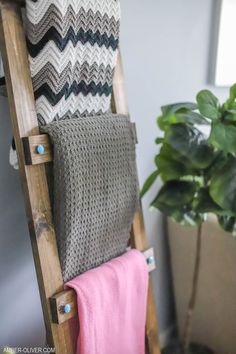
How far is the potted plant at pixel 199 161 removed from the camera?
0.94m

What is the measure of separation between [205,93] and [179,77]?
0.45 m

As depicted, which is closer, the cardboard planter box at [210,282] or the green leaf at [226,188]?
the green leaf at [226,188]

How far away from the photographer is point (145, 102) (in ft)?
4.12

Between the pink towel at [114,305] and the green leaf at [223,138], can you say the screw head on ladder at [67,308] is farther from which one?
the green leaf at [223,138]

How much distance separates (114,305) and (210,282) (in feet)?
1.88

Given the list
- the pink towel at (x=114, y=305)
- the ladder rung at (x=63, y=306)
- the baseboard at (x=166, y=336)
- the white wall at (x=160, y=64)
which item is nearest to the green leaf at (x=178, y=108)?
the white wall at (x=160, y=64)

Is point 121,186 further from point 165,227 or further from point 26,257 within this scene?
point 165,227

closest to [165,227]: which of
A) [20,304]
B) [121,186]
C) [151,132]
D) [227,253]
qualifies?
[227,253]

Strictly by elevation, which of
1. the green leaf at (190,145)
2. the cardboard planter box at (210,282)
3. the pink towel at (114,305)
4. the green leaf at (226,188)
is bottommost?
the cardboard planter box at (210,282)

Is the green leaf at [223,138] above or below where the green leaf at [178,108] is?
below

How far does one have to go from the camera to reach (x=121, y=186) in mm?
932

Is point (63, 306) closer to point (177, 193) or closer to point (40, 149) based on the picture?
point (40, 149)

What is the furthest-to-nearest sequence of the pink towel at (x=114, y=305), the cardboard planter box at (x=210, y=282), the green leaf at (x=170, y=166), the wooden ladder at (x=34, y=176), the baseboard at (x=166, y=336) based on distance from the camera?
the baseboard at (x=166, y=336) < the cardboard planter box at (x=210, y=282) < the green leaf at (x=170, y=166) < the pink towel at (x=114, y=305) < the wooden ladder at (x=34, y=176)

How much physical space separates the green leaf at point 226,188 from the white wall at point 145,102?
38cm
